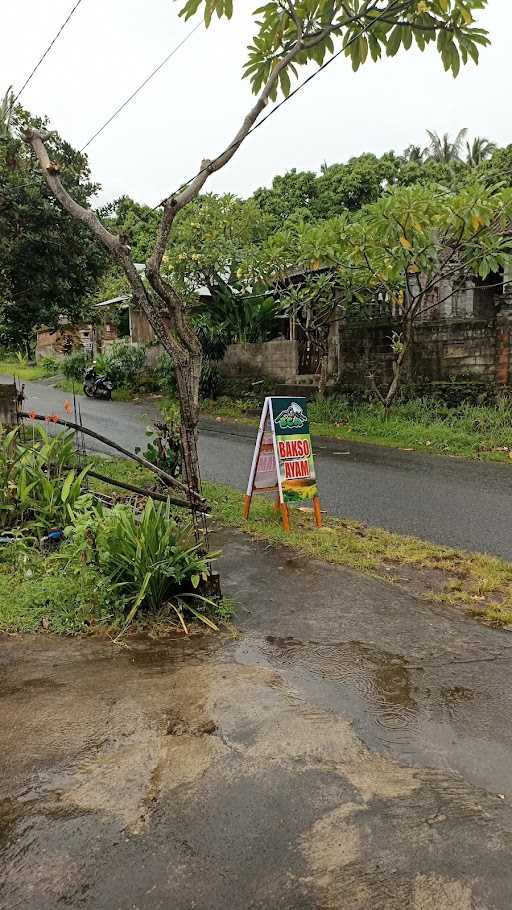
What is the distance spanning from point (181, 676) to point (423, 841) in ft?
5.36

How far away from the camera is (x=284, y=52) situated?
211 inches

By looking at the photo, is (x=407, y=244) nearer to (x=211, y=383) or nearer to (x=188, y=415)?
(x=188, y=415)

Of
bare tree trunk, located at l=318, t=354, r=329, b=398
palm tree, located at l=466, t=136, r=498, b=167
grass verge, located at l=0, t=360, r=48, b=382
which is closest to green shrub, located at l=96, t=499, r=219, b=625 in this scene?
bare tree trunk, located at l=318, t=354, r=329, b=398

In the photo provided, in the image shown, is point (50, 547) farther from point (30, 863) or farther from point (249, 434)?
point (249, 434)

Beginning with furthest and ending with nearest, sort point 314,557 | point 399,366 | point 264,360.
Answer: point 264,360, point 399,366, point 314,557

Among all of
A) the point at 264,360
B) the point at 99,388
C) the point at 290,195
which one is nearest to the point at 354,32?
the point at 264,360

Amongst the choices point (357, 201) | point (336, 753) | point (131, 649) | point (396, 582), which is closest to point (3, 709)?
point (131, 649)

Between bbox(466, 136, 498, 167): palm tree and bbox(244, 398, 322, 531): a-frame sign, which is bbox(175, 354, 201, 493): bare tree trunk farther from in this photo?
bbox(466, 136, 498, 167): palm tree

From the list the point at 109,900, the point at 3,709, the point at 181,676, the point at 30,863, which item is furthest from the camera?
the point at 181,676

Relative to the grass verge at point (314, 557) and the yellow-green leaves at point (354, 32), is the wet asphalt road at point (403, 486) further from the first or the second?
the yellow-green leaves at point (354, 32)

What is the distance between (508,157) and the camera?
2591cm

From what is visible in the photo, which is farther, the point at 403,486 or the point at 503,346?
the point at 503,346

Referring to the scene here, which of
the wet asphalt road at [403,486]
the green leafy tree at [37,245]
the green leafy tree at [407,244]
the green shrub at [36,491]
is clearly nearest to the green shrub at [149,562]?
the green shrub at [36,491]

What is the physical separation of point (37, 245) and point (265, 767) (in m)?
8.60
